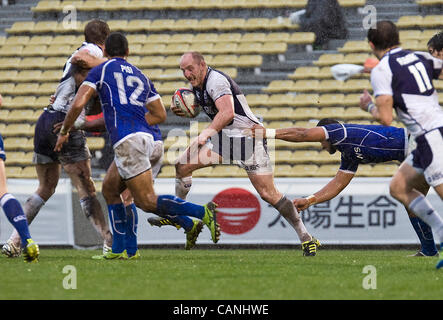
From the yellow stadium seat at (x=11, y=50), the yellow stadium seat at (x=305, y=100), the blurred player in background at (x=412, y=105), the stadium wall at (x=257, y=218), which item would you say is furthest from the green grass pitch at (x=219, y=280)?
the yellow stadium seat at (x=11, y=50)

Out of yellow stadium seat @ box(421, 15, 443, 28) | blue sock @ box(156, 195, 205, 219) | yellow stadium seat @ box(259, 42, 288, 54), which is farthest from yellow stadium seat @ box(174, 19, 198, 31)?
blue sock @ box(156, 195, 205, 219)

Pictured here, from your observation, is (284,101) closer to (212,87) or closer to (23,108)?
(23,108)

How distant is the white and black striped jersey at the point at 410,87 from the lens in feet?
21.0

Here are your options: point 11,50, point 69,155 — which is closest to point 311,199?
point 69,155

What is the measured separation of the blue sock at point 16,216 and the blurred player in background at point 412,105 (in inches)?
116

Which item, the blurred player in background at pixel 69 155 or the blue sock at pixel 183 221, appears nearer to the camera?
the blue sock at pixel 183 221

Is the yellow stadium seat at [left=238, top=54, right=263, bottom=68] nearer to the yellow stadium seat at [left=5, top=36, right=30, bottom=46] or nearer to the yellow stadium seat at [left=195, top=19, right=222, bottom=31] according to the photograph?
the yellow stadium seat at [left=195, top=19, right=222, bottom=31]

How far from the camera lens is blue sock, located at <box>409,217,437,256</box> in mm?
8438

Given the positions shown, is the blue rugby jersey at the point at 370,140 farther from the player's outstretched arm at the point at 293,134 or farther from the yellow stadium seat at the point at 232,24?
the yellow stadium seat at the point at 232,24

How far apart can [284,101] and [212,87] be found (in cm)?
634

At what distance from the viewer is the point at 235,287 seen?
5.53 metres

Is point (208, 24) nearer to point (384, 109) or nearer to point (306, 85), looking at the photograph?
point (306, 85)
